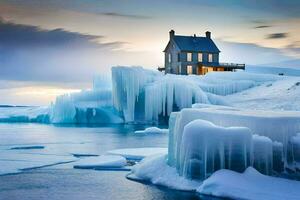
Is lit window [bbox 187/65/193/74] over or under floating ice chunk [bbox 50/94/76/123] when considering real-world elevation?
over

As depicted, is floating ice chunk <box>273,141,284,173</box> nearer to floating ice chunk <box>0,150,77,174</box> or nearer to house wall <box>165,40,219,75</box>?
floating ice chunk <box>0,150,77,174</box>

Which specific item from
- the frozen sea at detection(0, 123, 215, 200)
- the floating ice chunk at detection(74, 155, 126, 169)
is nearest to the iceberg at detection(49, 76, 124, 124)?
the frozen sea at detection(0, 123, 215, 200)

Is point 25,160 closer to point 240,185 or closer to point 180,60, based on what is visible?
point 240,185

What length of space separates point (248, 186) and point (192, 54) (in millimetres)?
61527

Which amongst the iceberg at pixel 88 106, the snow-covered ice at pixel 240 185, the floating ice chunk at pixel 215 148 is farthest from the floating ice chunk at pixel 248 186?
the iceberg at pixel 88 106

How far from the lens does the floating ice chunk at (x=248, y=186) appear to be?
61.7 ft

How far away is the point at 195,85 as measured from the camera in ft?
211

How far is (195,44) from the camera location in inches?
3182

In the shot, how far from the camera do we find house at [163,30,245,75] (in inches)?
3142

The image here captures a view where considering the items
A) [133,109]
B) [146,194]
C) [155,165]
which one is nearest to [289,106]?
[133,109]

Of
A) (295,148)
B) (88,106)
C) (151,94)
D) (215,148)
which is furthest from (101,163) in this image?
(88,106)

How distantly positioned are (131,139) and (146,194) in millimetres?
24035

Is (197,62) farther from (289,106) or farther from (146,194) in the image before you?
(146,194)

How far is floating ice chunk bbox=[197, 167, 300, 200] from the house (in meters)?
59.7
